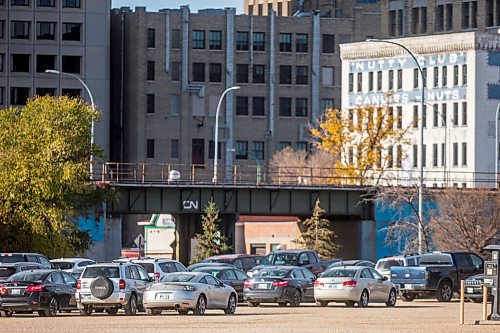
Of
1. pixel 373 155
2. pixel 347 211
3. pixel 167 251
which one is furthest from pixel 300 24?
pixel 347 211

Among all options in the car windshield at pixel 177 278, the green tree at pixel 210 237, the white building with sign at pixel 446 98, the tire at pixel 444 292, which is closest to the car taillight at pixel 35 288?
the car windshield at pixel 177 278

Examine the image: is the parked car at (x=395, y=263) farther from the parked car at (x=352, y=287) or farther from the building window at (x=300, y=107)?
the building window at (x=300, y=107)

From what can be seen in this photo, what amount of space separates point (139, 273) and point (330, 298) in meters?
8.28

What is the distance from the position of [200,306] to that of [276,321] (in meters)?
4.41

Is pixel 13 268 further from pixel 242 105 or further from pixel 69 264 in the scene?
pixel 242 105

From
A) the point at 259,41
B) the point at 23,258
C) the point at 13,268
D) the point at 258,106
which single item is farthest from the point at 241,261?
the point at 259,41

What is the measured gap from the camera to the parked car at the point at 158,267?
177 feet

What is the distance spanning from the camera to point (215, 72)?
15288 centimetres

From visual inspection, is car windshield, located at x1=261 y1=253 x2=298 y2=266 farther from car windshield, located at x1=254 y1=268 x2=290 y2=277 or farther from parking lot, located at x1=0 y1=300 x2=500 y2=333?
parking lot, located at x1=0 y1=300 x2=500 y2=333

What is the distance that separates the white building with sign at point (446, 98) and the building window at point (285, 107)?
2386 cm

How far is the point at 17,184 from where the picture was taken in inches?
2923

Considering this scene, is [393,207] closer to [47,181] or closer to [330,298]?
[47,181]

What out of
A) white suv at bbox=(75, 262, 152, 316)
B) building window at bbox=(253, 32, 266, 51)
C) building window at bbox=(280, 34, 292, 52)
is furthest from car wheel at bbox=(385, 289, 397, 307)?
building window at bbox=(280, 34, 292, 52)

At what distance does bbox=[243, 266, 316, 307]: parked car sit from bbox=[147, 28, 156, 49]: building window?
93.1 m
